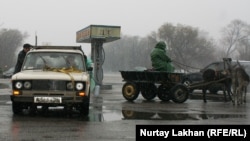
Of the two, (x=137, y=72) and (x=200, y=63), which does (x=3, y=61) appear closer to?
(x=200, y=63)

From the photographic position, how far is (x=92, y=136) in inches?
359

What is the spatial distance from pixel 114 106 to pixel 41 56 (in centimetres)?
329

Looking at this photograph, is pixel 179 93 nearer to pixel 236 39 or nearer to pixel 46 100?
pixel 46 100

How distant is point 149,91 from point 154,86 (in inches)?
14.1

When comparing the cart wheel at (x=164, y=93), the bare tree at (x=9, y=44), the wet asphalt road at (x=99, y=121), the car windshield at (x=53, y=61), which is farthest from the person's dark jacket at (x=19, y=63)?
the bare tree at (x=9, y=44)

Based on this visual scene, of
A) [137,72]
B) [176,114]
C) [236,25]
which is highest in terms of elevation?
[236,25]

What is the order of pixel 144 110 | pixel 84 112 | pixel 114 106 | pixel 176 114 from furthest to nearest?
pixel 114 106
pixel 144 110
pixel 176 114
pixel 84 112

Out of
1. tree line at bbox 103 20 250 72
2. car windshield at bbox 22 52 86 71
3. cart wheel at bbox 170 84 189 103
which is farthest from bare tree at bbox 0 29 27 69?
car windshield at bbox 22 52 86 71

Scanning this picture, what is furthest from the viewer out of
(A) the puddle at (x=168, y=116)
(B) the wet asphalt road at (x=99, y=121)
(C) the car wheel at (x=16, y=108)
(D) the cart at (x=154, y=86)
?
(D) the cart at (x=154, y=86)

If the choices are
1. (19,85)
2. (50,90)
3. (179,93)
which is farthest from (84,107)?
(179,93)

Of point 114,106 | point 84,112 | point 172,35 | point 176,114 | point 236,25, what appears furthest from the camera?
point 236,25

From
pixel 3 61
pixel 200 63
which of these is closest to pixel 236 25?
pixel 200 63

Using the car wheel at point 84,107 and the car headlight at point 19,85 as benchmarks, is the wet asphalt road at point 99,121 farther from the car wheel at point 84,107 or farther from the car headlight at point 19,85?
the car headlight at point 19,85

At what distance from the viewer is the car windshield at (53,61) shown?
43.1 feet
